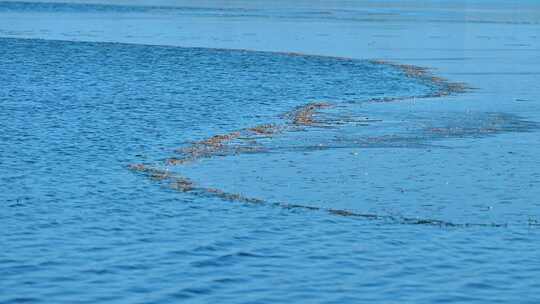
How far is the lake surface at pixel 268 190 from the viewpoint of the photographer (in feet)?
51.6

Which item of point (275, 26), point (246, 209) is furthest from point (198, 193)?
point (275, 26)

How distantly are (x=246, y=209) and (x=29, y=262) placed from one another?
462cm

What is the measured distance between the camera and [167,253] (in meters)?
17.0

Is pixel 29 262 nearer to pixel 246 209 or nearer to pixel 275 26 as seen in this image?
pixel 246 209

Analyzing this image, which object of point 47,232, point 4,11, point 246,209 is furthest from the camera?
point 4,11

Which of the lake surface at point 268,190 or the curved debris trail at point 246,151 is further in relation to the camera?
the curved debris trail at point 246,151

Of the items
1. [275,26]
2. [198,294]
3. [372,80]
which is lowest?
[198,294]

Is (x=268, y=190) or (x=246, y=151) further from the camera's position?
(x=246, y=151)

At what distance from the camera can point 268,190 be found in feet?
70.9

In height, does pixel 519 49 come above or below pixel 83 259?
above

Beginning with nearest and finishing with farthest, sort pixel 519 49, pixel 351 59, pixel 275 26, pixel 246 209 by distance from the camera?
pixel 246 209 → pixel 351 59 → pixel 519 49 → pixel 275 26

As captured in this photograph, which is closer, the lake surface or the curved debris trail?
the lake surface

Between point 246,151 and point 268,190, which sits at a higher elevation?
point 246,151

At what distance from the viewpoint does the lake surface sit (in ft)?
51.6
